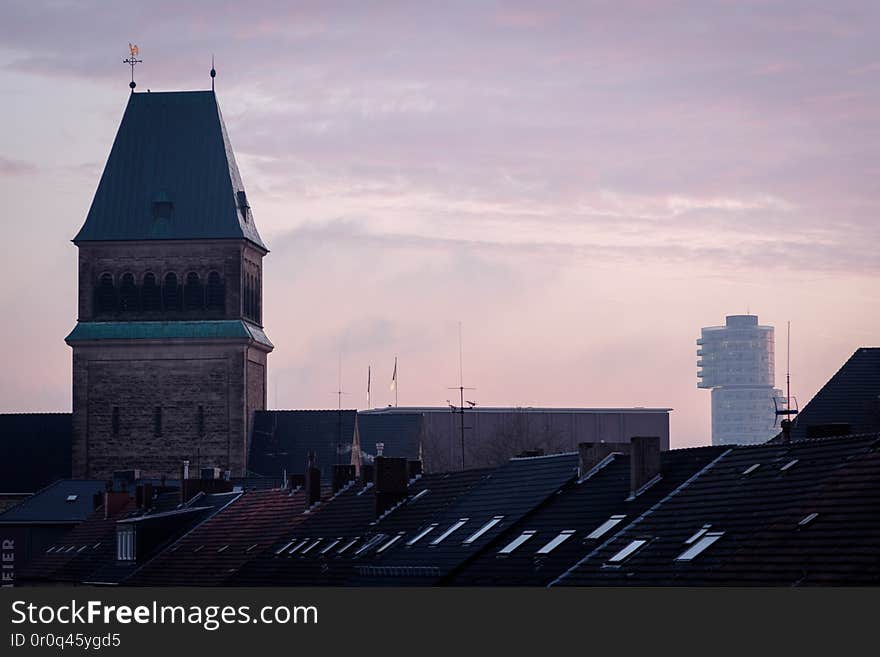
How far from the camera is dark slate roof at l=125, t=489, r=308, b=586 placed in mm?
78750

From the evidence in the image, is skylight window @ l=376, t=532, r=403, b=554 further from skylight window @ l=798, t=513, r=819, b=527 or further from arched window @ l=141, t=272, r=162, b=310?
arched window @ l=141, t=272, r=162, b=310

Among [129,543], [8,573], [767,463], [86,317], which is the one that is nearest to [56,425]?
[86,317]

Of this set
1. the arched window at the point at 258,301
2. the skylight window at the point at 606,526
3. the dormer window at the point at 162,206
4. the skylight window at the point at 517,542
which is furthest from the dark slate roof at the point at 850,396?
the arched window at the point at 258,301

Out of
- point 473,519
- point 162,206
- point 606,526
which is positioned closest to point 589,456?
point 473,519

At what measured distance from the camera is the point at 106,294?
5901 inches

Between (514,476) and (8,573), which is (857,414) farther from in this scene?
(8,573)

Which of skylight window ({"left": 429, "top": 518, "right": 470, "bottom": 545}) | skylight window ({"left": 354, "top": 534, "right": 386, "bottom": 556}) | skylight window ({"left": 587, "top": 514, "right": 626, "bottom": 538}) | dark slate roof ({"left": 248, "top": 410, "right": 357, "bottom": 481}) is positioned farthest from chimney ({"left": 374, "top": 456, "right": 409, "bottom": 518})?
dark slate roof ({"left": 248, "top": 410, "right": 357, "bottom": 481})

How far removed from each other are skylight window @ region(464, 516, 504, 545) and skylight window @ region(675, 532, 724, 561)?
42.9 ft

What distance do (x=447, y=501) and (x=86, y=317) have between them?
85.4 m

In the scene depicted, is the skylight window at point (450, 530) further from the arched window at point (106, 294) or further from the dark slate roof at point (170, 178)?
the arched window at point (106, 294)

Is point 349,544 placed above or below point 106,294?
below

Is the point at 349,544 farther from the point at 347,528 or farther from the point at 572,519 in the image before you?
the point at 572,519

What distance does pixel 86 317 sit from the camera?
A: 150m

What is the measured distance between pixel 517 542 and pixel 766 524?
12.7 metres
